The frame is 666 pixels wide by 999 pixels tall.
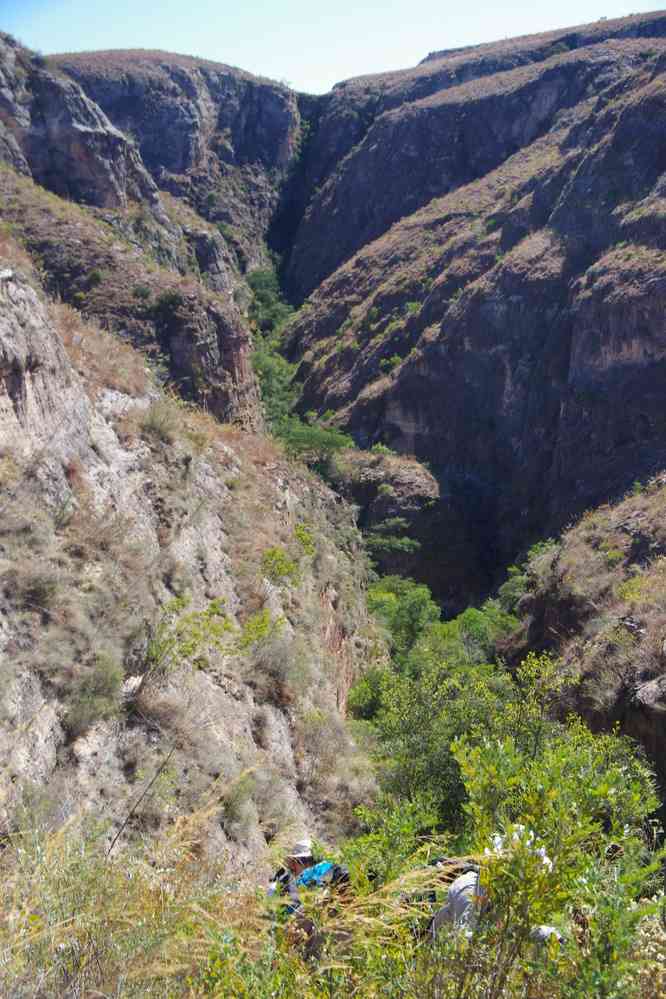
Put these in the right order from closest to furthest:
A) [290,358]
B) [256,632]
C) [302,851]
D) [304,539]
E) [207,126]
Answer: [302,851] → [256,632] → [304,539] → [290,358] → [207,126]

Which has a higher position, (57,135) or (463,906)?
(57,135)

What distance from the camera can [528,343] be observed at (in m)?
37.4

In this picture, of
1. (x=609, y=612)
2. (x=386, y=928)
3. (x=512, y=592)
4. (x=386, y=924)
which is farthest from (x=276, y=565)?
(x=512, y=592)

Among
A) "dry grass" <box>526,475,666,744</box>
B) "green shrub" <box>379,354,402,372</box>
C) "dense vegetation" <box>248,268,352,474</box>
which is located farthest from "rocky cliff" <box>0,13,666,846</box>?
"dry grass" <box>526,475,666,744</box>

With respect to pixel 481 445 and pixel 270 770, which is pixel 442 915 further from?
pixel 481 445

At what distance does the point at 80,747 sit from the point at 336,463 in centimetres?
3094

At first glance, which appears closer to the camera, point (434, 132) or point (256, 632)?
point (256, 632)

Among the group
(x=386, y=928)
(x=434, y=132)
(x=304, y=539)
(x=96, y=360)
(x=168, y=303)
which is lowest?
(x=304, y=539)

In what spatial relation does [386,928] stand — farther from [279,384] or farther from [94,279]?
[279,384]

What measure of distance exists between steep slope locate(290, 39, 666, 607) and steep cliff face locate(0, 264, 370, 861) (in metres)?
22.4

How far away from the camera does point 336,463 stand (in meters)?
36.6

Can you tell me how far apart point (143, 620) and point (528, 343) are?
33518mm

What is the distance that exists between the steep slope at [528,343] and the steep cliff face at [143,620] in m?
22.4

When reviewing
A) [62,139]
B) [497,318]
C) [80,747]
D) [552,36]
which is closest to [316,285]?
[497,318]
